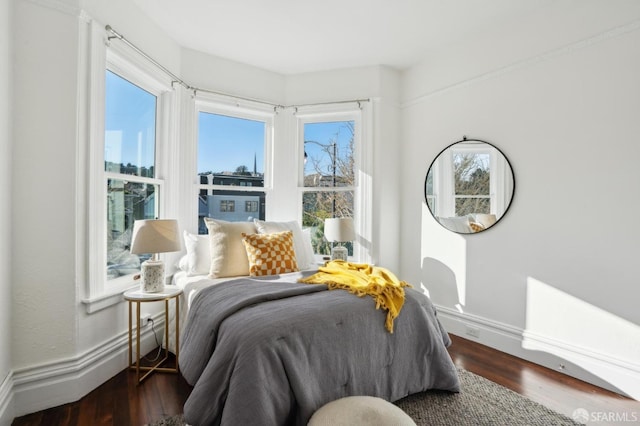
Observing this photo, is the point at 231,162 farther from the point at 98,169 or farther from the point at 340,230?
the point at 98,169

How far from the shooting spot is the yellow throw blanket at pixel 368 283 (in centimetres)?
207

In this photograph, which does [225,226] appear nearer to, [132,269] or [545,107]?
[132,269]

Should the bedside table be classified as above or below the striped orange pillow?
below

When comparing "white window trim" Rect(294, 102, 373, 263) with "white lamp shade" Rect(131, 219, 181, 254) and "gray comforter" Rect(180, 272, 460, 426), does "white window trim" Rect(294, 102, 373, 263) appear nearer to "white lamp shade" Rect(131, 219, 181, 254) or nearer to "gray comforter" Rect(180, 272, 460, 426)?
"gray comforter" Rect(180, 272, 460, 426)

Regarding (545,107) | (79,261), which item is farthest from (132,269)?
(545,107)

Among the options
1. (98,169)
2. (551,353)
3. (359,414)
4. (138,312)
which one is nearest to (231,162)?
(98,169)

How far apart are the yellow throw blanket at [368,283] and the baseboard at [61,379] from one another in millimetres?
1465

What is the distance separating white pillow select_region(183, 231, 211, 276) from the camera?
2.95 metres

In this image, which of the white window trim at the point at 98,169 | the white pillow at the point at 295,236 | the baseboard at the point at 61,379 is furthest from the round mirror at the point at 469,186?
the baseboard at the point at 61,379

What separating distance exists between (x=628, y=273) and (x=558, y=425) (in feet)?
3.70

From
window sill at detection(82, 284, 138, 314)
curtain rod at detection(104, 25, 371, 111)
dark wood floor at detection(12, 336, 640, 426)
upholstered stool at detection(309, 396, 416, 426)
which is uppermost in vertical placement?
curtain rod at detection(104, 25, 371, 111)

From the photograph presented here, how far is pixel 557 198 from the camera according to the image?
104 inches

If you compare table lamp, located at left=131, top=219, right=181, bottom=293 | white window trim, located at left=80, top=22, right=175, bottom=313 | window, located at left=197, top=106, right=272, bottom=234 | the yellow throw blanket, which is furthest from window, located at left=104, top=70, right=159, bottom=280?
the yellow throw blanket

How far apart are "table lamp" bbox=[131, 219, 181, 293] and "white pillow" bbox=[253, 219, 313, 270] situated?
2.86 ft
